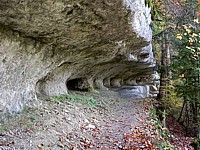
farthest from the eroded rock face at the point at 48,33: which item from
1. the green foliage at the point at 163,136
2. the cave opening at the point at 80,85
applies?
the cave opening at the point at 80,85

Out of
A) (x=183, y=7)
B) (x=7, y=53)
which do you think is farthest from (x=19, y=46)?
(x=183, y=7)

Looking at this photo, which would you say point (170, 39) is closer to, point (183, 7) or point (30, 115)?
point (183, 7)

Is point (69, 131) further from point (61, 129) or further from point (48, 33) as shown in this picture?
point (48, 33)

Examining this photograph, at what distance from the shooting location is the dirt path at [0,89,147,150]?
4.66 metres

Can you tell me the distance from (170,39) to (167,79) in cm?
236

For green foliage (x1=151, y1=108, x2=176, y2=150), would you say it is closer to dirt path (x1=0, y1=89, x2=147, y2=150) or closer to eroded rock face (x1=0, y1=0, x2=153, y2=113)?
dirt path (x1=0, y1=89, x2=147, y2=150)

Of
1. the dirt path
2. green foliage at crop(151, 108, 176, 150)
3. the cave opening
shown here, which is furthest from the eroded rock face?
the cave opening

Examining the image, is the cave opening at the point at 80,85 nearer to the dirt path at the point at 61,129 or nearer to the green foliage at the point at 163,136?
the green foliage at the point at 163,136

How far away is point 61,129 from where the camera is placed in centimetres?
579

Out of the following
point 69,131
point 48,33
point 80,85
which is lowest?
point 69,131

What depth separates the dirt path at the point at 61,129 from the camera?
4664 millimetres

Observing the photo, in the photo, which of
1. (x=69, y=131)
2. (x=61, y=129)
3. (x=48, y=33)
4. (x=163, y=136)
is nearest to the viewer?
(x=48, y=33)

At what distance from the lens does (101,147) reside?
5176 millimetres

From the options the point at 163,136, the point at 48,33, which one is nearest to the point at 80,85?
the point at 163,136
